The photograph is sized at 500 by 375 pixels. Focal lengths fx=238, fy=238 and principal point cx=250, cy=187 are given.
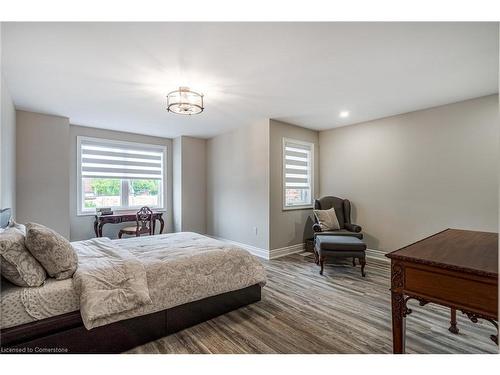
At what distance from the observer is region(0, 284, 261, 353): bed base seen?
146cm

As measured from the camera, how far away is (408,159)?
3797mm

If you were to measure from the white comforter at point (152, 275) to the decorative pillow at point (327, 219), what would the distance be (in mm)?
1904

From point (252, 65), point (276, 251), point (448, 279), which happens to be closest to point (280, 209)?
point (276, 251)

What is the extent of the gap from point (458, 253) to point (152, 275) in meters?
2.14

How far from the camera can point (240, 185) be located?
189 inches

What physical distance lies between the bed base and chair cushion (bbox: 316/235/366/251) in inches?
69.7

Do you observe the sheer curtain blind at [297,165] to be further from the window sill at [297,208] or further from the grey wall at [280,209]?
the window sill at [297,208]

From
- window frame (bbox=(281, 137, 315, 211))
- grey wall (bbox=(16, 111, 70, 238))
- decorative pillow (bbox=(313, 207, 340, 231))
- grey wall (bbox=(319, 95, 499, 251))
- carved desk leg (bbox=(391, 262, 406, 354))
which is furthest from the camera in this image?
window frame (bbox=(281, 137, 315, 211))

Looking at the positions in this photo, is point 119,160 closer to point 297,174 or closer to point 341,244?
point 297,174

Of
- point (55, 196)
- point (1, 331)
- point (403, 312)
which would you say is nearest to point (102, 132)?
point (55, 196)

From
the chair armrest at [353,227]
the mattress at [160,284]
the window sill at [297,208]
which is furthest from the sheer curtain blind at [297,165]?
the mattress at [160,284]

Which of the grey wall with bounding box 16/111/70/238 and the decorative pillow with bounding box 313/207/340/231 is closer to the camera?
the grey wall with bounding box 16/111/70/238

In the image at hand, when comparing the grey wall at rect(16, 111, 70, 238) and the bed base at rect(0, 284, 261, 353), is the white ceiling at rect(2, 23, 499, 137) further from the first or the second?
the bed base at rect(0, 284, 261, 353)

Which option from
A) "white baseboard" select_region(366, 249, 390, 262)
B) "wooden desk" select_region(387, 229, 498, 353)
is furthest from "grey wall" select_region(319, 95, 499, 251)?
"wooden desk" select_region(387, 229, 498, 353)
